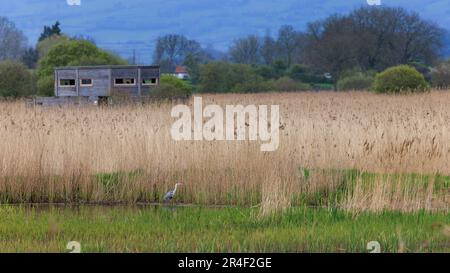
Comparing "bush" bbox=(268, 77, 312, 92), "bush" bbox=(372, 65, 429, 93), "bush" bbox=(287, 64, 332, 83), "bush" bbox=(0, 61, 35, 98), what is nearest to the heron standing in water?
"bush" bbox=(372, 65, 429, 93)

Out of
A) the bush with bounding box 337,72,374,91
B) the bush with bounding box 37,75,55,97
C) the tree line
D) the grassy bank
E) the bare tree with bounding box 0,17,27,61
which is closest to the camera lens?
the grassy bank

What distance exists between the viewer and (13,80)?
112 feet

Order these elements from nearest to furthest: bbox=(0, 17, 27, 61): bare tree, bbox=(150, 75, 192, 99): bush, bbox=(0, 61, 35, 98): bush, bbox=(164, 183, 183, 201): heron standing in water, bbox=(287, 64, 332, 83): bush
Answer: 1. bbox=(164, 183, 183, 201): heron standing in water
2. bbox=(150, 75, 192, 99): bush
3. bbox=(0, 61, 35, 98): bush
4. bbox=(0, 17, 27, 61): bare tree
5. bbox=(287, 64, 332, 83): bush

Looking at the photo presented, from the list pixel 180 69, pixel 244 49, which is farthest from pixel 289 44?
pixel 180 69

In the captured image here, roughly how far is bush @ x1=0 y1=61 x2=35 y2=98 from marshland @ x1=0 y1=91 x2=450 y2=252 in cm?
1842

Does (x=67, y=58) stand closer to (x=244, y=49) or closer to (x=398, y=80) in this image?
(x=244, y=49)

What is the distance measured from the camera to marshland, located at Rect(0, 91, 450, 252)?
29.1 ft

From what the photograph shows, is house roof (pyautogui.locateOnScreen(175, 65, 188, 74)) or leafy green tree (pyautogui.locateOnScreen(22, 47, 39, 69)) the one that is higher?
leafy green tree (pyautogui.locateOnScreen(22, 47, 39, 69))

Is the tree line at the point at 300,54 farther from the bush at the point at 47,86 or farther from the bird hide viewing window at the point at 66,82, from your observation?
the bird hide viewing window at the point at 66,82

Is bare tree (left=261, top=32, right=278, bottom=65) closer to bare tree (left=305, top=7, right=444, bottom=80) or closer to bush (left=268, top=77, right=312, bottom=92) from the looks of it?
bare tree (left=305, top=7, right=444, bottom=80)

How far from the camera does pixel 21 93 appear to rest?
3494 centimetres

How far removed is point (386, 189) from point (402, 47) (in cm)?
2994

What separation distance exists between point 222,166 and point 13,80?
23.5 metres

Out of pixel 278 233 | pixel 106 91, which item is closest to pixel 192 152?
pixel 278 233
